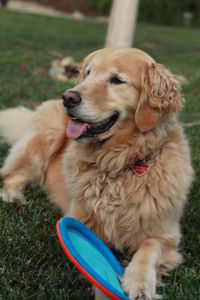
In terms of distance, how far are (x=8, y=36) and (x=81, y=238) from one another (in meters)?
10.8

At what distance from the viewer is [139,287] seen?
7.91 ft

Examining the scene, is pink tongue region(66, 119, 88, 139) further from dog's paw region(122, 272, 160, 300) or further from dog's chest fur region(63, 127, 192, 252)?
dog's paw region(122, 272, 160, 300)

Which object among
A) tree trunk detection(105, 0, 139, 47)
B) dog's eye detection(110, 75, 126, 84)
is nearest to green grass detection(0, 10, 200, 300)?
dog's eye detection(110, 75, 126, 84)

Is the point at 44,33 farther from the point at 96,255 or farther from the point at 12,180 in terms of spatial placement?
the point at 96,255

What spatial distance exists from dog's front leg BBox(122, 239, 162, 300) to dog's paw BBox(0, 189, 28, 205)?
1.30m

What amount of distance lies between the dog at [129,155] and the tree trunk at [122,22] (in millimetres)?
5501

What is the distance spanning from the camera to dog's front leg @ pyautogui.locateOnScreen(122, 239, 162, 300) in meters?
2.40

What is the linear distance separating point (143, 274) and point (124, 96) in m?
1.24

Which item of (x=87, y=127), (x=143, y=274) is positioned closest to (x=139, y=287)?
(x=143, y=274)

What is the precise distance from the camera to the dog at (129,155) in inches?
115

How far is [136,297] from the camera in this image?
2.39m

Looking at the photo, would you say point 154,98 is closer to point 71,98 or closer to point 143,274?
point 71,98

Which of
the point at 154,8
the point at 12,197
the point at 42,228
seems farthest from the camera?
the point at 154,8

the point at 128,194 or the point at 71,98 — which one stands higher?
the point at 71,98
